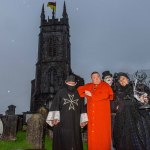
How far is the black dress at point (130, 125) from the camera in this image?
6852 millimetres

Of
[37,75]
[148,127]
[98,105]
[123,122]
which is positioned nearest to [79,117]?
[98,105]

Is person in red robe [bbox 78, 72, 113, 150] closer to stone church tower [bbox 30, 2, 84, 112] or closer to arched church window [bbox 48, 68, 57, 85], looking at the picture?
stone church tower [bbox 30, 2, 84, 112]

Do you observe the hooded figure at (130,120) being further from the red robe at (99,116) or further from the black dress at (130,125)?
the red robe at (99,116)

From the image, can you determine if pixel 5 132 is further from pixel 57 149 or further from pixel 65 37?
pixel 65 37

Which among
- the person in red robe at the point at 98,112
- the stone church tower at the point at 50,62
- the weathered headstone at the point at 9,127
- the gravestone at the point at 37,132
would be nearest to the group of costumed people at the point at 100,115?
the person in red robe at the point at 98,112

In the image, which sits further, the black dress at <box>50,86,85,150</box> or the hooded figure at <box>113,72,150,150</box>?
the black dress at <box>50,86,85,150</box>

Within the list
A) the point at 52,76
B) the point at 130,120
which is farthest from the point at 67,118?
the point at 52,76

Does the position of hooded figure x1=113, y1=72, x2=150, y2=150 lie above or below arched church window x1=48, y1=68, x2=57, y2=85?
below

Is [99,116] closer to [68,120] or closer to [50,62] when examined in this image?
[68,120]

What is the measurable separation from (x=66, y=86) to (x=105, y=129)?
4.77ft

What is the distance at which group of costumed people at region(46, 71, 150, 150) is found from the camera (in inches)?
278

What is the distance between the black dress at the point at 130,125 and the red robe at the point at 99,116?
0.84 ft

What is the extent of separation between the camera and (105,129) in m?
7.54

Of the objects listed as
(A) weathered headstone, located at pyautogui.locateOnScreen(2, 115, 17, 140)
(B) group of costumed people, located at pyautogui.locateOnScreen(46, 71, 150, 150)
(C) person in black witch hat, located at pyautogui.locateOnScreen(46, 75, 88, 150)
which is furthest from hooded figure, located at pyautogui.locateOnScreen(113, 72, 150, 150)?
(A) weathered headstone, located at pyautogui.locateOnScreen(2, 115, 17, 140)
